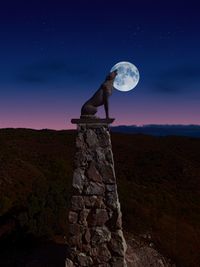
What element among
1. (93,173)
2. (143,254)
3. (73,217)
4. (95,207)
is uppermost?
(93,173)

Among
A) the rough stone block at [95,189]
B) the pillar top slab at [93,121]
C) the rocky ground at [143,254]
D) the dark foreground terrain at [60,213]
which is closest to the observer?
the rough stone block at [95,189]

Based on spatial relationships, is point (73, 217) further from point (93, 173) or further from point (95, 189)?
point (93, 173)

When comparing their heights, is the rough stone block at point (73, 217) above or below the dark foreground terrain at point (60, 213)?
above

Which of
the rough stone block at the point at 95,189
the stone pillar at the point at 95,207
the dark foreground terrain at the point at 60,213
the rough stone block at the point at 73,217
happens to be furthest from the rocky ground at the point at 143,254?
the rough stone block at the point at 95,189

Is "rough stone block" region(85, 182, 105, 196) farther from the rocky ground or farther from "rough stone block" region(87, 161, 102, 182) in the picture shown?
the rocky ground

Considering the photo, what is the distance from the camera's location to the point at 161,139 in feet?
219

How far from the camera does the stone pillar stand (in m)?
8.36

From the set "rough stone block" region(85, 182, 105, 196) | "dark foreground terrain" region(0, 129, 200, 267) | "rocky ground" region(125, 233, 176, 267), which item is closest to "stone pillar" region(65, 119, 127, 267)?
"rough stone block" region(85, 182, 105, 196)

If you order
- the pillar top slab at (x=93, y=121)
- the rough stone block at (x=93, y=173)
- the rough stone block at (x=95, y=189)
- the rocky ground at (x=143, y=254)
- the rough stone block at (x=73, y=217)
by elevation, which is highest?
the pillar top slab at (x=93, y=121)

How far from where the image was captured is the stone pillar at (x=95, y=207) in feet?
27.4

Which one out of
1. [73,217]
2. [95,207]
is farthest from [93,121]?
[73,217]

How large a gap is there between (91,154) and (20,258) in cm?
535

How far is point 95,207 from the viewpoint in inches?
330

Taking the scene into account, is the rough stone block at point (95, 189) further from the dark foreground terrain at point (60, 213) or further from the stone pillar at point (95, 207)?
the dark foreground terrain at point (60, 213)
